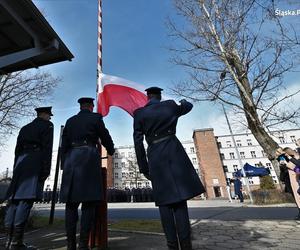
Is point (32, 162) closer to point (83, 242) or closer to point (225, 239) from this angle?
point (83, 242)

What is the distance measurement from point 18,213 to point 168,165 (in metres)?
2.23

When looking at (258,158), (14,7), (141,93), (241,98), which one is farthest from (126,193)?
(258,158)

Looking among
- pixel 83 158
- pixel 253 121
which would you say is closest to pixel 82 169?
pixel 83 158

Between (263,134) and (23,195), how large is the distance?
31.0ft

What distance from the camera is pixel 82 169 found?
3367 mm

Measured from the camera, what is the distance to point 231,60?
11984mm

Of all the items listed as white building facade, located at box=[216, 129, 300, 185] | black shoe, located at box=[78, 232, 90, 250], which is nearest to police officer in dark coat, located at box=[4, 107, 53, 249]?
black shoe, located at box=[78, 232, 90, 250]

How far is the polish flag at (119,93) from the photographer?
5270mm

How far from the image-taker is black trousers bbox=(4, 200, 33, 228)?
348 cm

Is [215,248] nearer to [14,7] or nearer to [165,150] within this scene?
[165,150]

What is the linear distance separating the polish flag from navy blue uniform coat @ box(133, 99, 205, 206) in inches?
84.0

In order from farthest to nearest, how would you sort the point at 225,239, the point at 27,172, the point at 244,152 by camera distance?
the point at 244,152
the point at 225,239
the point at 27,172

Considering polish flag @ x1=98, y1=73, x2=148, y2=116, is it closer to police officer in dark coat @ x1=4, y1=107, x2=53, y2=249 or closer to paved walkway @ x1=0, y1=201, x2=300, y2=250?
police officer in dark coat @ x1=4, y1=107, x2=53, y2=249

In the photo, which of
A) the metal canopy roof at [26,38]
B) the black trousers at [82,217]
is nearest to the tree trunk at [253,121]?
the metal canopy roof at [26,38]
